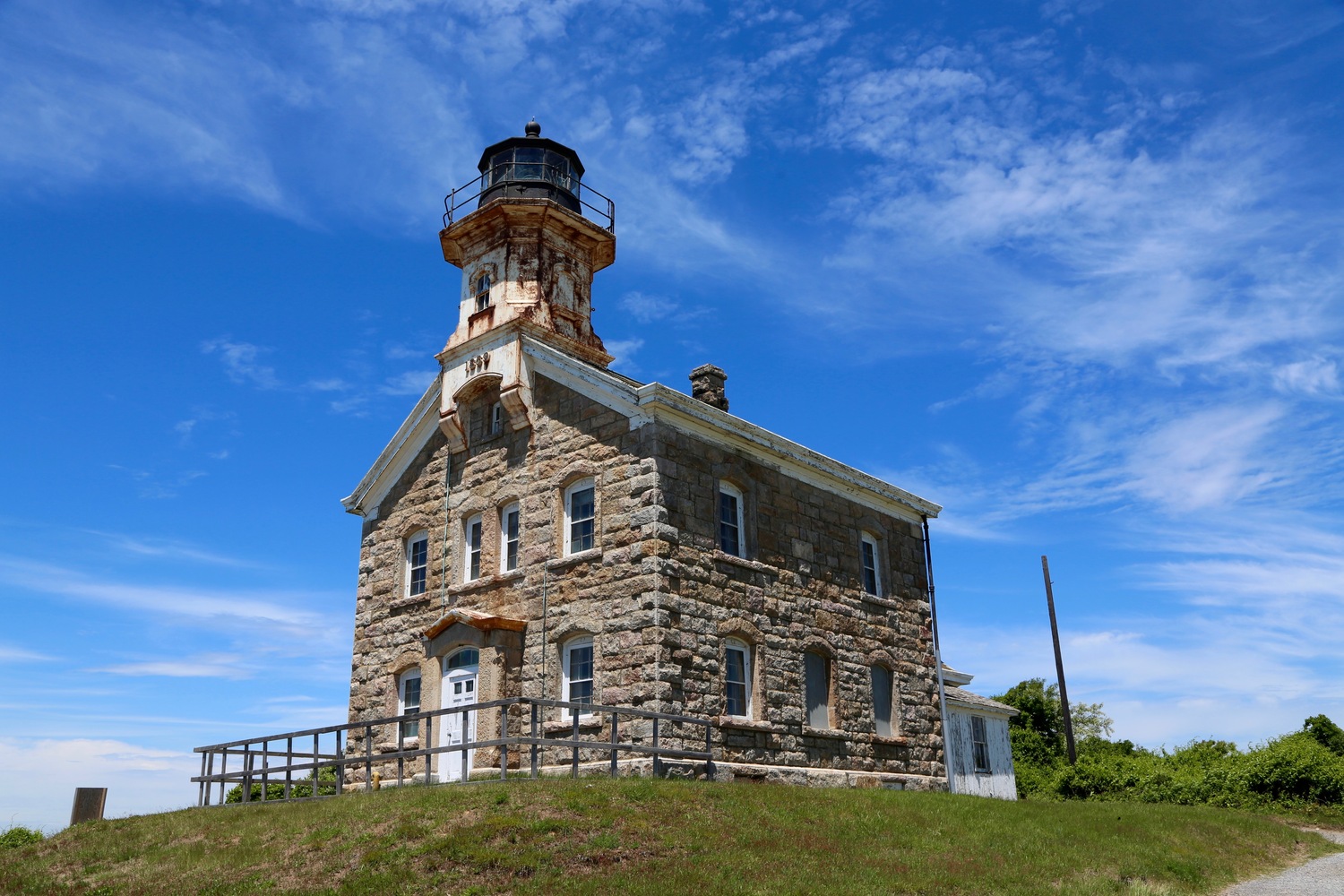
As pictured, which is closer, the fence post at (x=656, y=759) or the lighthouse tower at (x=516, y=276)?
the fence post at (x=656, y=759)

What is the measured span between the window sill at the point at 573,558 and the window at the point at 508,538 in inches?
51.2

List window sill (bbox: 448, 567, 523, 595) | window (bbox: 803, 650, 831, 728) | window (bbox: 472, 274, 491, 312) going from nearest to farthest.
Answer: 1. window sill (bbox: 448, 567, 523, 595)
2. window (bbox: 803, 650, 831, 728)
3. window (bbox: 472, 274, 491, 312)

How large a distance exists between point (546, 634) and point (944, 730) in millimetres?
9456

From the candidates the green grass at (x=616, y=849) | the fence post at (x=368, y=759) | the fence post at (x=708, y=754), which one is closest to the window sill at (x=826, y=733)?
the fence post at (x=708, y=754)

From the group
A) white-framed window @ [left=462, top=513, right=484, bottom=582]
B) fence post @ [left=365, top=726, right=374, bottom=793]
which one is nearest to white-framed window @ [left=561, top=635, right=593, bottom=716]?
white-framed window @ [left=462, top=513, right=484, bottom=582]

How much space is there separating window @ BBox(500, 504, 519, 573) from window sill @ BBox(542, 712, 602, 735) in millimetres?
3073

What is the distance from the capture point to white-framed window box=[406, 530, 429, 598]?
21891 mm

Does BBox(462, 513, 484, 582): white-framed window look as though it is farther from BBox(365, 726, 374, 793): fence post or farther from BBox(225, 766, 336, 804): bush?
BBox(225, 766, 336, 804): bush

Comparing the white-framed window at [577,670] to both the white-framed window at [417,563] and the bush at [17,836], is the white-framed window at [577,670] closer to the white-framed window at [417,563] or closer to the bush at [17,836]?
the white-framed window at [417,563]

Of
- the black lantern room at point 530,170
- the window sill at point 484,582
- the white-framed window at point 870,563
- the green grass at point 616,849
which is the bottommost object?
the green grass at point 616,849

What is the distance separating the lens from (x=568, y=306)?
76.2 ft

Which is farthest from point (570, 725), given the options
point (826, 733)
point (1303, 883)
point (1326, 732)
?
point (1326, 732)

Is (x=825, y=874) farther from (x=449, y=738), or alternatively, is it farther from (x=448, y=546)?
(x=448, y=546)

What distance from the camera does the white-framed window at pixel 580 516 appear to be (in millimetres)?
18938
